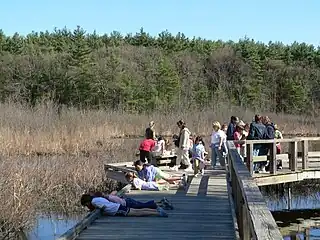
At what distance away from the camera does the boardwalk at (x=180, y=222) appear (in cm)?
767

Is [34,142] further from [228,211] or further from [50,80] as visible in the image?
[50,80]

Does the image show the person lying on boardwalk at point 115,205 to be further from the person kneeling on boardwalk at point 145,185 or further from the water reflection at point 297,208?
the water reflection at point 297,208

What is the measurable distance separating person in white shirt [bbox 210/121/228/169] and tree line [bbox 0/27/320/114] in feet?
82.5

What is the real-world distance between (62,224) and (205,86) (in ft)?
134

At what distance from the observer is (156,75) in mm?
49375

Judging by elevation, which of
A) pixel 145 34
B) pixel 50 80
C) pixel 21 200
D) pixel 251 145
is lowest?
pixel 21 200

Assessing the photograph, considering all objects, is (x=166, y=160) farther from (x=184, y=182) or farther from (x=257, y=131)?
(x=184, y=182)

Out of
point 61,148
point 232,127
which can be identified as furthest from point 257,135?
point 61,148

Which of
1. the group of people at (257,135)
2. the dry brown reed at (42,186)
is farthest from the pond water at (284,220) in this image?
the group of people at (257,135)

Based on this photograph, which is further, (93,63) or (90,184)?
(93,63)

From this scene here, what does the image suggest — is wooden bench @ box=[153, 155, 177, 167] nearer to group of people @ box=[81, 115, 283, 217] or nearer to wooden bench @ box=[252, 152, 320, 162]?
group of people @ box=[81, 115, 283, 217]

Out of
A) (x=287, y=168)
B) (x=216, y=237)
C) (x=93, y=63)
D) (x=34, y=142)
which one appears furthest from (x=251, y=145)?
(x=93, y=63)

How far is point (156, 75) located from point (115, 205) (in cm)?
4062

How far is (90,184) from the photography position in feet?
52.2
